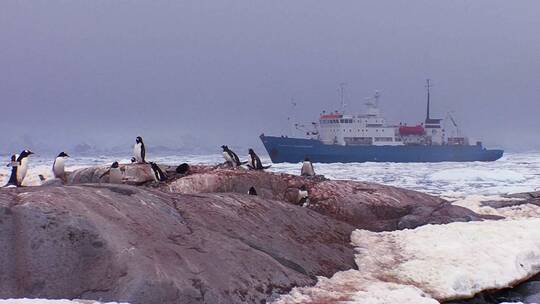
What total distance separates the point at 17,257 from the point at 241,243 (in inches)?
139

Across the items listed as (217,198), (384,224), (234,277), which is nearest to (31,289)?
(234,277)

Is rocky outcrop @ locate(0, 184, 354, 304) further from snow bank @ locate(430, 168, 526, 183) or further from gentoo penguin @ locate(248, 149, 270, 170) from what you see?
snow bank @ locate(430, 168, 526, 183)

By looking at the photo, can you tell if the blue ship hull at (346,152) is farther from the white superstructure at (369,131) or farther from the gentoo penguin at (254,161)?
the gentoo penguin at (254,161)

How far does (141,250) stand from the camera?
25.1ft

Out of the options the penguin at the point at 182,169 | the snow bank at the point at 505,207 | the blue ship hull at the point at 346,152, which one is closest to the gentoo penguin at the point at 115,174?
the penguin at the point at 182,169

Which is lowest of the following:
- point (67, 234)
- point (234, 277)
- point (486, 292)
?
point (486, 292)

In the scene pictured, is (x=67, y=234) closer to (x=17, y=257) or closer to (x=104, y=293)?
(x=17, y=257)

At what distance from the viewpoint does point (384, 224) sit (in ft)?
47.6

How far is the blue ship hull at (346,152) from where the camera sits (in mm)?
75875

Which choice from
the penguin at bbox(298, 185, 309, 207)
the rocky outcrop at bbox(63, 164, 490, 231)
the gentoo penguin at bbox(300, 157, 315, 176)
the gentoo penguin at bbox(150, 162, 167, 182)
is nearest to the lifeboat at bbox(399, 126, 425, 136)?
the gentoo penguin at bbox(300, 157, 315, 176)

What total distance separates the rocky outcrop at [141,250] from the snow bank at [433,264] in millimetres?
495

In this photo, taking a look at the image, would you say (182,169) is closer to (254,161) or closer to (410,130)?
(254,161)

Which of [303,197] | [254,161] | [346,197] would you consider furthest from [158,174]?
[254,161]

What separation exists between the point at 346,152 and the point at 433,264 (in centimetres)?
6623
